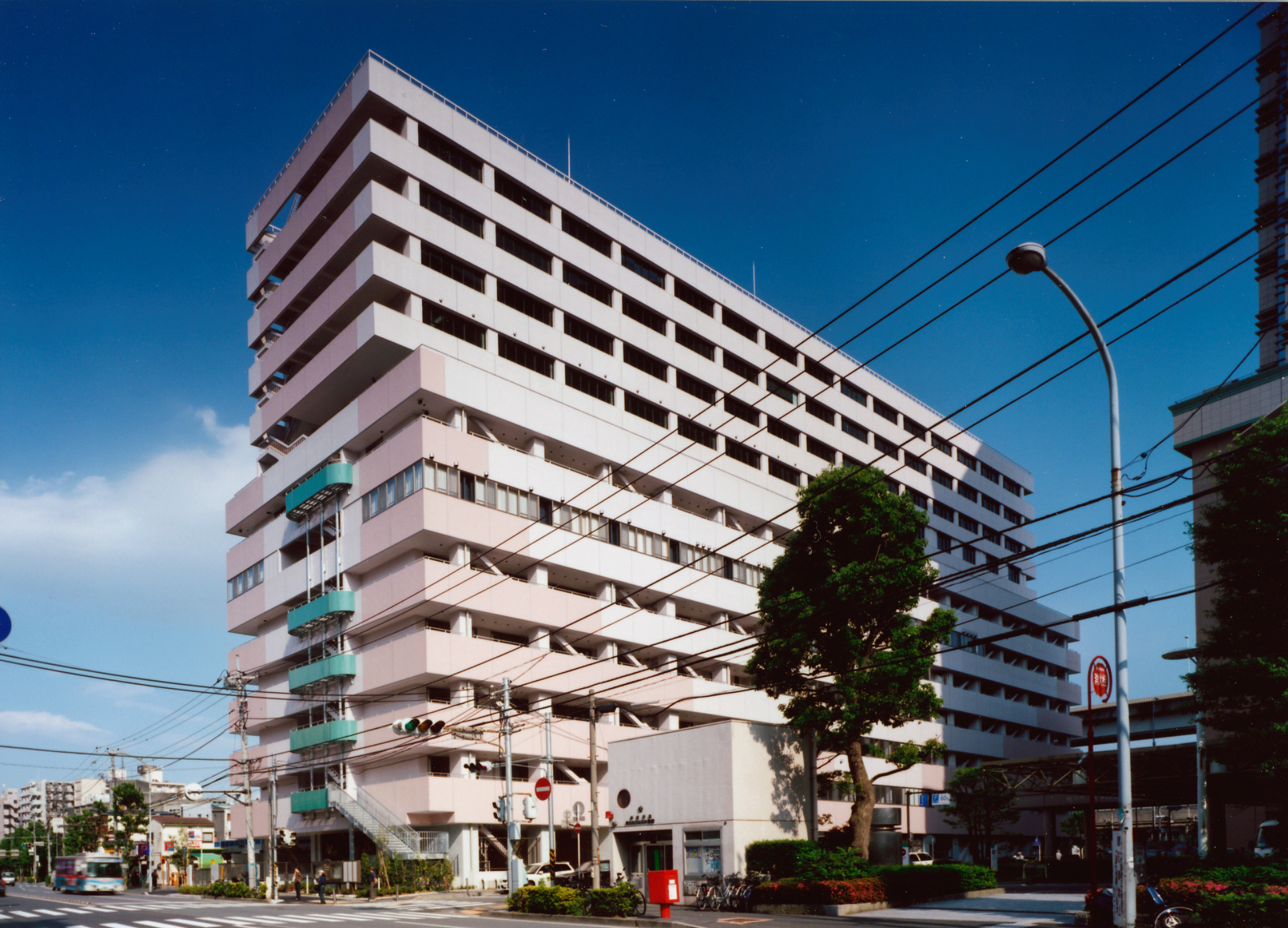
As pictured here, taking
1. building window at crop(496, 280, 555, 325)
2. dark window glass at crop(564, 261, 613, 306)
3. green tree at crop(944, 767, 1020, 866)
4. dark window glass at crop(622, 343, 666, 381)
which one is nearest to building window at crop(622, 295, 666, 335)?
dark window glass at crop(564, 261, 613, 306)

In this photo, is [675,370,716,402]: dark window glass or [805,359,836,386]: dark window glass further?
[805,359,836,386]: dark window glass

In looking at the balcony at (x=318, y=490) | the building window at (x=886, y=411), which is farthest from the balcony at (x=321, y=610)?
the building window at (x=886, y=411)

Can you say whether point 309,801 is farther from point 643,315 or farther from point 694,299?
point 694,299

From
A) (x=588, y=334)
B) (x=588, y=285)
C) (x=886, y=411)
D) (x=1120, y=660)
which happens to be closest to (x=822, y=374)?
(x=886, y=411)

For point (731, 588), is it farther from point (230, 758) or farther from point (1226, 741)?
point (1226, 741)

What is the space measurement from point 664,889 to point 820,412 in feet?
196

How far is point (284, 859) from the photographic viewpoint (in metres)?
64.0

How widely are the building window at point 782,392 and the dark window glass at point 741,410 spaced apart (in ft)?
9.50

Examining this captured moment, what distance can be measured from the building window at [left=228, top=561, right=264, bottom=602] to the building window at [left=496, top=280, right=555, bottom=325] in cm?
2446

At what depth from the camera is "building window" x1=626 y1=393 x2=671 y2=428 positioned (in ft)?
220

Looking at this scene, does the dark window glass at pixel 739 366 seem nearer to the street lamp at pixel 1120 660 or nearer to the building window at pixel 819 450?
the building window at pixel 819 450

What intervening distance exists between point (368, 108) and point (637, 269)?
2085 cm

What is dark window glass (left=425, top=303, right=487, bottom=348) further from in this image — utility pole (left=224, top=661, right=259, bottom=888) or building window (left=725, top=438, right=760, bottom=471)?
utility pole (left=224, top=661, right=259, bottom=888)

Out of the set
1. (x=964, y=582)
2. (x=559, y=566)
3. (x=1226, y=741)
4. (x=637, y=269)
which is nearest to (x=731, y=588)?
(x=559, y=566)
